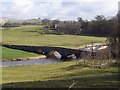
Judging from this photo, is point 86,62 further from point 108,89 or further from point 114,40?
point 108,89

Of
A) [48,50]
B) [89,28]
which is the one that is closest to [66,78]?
[48,50]

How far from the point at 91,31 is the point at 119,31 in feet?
355

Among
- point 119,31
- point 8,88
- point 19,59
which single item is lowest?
point 19,59

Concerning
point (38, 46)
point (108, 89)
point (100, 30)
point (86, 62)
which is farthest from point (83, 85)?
point (100, 30)

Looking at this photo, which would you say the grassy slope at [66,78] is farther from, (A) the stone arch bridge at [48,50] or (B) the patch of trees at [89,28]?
(B) the patch of trees at [89,28]

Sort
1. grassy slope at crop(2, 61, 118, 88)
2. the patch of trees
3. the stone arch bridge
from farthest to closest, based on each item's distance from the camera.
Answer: the patch of trees < the stone arch bridge < grassy slope at crop(2, 61, 118, 88)

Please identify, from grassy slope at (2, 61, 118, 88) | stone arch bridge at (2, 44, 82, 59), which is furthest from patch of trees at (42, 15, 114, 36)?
grassy slope at (2, 61, 118, 88)

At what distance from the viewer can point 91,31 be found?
149875mm

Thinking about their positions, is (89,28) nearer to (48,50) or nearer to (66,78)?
(48,50)

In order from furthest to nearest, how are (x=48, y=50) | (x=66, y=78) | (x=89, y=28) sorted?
(x=89, y=28) → (x=48, y=50) → (x=66, y=78)

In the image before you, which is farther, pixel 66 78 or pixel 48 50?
pixel 48 50

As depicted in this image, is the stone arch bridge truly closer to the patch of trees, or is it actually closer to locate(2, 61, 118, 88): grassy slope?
the patch of trees

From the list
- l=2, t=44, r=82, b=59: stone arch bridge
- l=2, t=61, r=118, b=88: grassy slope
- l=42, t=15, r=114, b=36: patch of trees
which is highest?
l=42, t=15, r=114, b=36: patch of trees

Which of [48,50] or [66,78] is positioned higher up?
[66,78]
